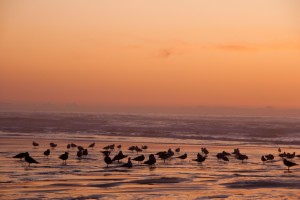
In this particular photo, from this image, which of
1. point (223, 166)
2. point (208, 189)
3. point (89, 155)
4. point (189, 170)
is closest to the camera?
point (208, 189)

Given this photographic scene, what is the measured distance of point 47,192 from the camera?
1611cm

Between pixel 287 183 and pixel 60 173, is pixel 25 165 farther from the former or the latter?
pixel 287 183

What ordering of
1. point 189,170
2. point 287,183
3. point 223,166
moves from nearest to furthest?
point 287,183 < point 189,170 < point 223,166

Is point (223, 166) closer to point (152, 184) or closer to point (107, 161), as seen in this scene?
point (107, 161)

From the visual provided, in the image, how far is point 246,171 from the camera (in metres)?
23.3

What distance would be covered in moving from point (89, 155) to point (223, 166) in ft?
24.8

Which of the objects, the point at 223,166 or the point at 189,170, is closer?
the point at 189,170

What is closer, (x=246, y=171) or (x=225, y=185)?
(x=225, y=185)

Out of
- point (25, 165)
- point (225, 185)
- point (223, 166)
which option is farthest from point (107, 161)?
point (225, 185)

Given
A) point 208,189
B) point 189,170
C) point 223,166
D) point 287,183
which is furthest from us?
point 223,166

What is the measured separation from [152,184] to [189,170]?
485 centimetres

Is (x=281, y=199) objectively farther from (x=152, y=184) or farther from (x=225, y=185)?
(x=152, y=184)

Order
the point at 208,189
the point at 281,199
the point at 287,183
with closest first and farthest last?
the point at 281,199, the point at 208,189, the point at 287,183

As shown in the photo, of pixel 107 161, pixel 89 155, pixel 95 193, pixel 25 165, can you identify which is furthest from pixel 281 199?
pixel 89 155
